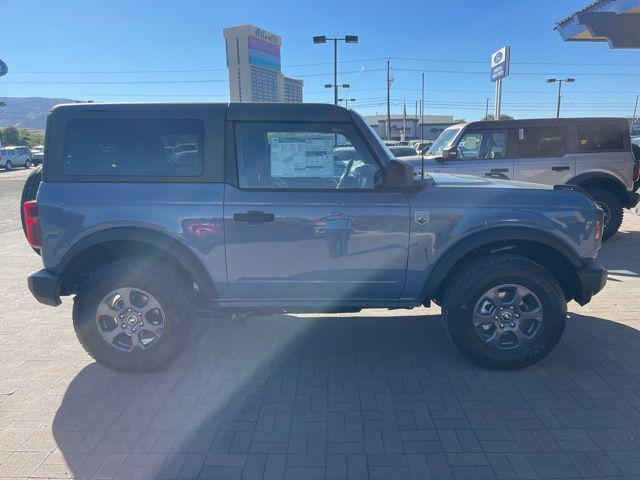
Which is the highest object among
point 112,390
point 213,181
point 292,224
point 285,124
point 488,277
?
point 285,124

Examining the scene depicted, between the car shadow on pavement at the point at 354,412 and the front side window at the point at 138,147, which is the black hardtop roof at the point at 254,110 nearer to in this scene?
the front side window at the point at 138,147

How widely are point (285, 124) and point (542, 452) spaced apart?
106 inches

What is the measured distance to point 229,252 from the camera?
317cm

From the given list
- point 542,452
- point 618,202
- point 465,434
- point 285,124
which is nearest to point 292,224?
point 285,124

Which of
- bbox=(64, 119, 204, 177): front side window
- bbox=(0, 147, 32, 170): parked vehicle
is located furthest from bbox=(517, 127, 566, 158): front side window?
bbox=(0, 147, 32, 170): parked vehicle

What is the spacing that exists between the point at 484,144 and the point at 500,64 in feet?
38.1

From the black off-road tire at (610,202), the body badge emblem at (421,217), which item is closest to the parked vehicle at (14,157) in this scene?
the black off-road tire at (610,202)

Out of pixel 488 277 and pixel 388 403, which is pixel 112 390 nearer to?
pixel 388 403

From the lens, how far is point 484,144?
732 cm

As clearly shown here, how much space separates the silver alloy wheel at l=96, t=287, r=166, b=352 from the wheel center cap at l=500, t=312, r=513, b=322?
100 inches

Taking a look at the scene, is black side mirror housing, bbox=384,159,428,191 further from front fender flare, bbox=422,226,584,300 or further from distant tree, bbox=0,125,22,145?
distant tree, bbox=0,125,22,145

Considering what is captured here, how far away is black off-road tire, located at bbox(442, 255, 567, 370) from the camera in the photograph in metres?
3.17

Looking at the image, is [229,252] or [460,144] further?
[460,144]

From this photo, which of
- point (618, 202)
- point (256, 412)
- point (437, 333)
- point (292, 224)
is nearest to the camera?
point (256, 412)
